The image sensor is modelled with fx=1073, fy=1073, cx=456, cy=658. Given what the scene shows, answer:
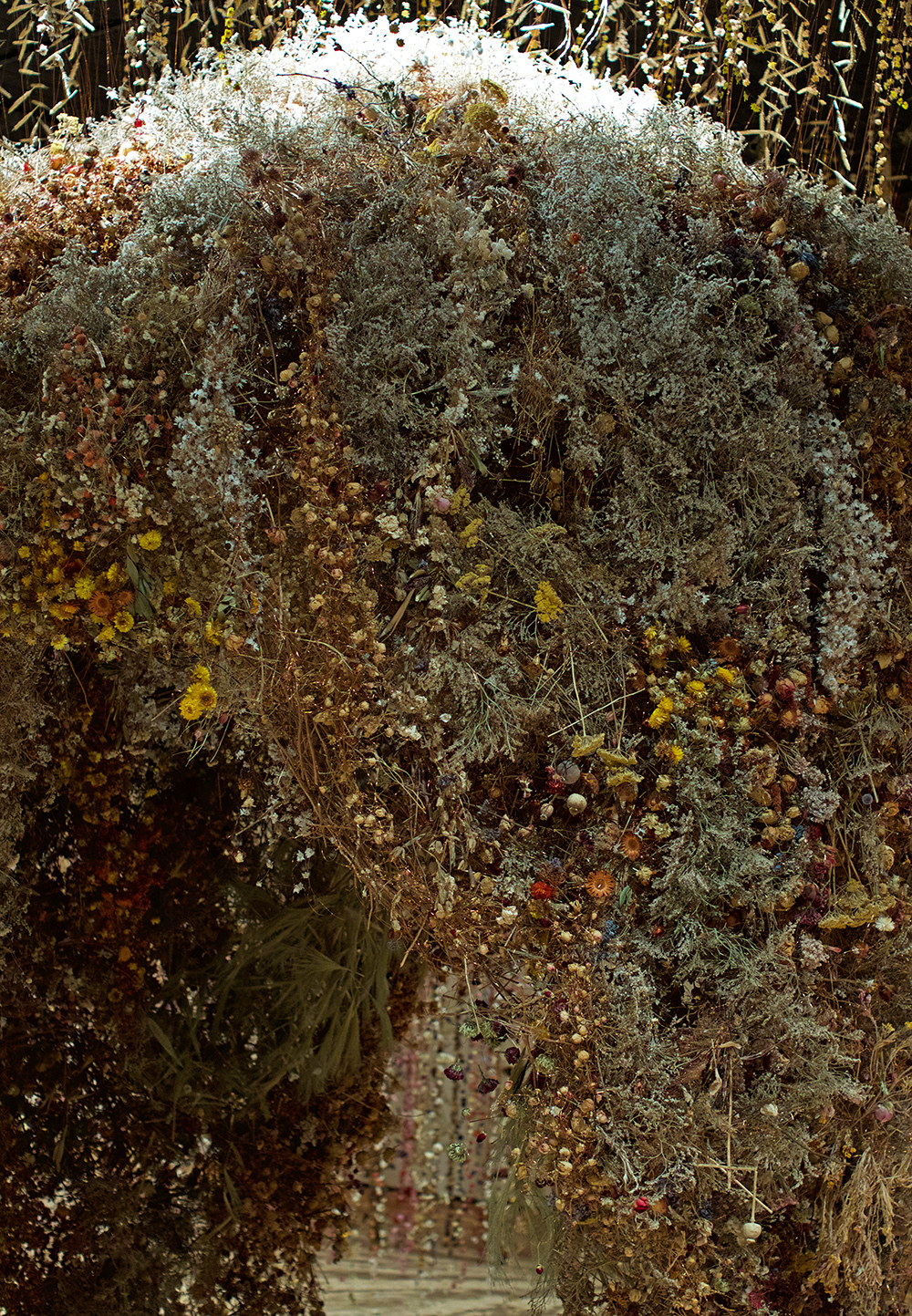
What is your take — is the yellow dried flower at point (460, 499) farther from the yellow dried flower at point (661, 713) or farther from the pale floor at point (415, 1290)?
the pale floor at point (415, 1290)

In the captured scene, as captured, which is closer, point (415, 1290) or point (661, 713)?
point (661, 713)

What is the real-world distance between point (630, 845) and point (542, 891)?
0.38 feet

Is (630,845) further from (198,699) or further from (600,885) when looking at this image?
(198,699)

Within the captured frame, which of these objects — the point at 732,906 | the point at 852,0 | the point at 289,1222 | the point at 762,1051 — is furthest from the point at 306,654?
the point at 852,0

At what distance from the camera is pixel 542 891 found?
124 cm

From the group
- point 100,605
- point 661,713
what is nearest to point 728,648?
point 661,713

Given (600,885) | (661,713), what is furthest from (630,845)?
(661,713)

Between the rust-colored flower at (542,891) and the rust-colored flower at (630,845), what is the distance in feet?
0.31

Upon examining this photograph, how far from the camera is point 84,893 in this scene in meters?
1.95

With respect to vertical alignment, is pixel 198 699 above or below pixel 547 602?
below

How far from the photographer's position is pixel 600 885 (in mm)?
1247

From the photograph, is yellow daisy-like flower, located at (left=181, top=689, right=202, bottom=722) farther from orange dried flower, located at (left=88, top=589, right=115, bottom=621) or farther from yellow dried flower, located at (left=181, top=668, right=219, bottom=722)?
orange dried flower, located at (left=88, top=589, right=115, bottom=621)

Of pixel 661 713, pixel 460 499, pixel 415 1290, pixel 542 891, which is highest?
pixel 460 499

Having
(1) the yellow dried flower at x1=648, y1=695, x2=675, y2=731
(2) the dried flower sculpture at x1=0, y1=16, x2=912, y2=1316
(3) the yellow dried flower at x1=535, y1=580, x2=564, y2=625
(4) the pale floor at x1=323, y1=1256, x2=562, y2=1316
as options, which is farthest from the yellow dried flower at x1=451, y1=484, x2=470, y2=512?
(4) the pale floor at x1=323, y1=1256, x2=562, y2=1316
